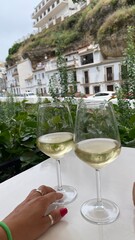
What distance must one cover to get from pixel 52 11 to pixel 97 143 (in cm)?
312

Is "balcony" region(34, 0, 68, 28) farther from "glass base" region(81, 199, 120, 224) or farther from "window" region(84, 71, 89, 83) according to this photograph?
"glass base" region(81, 199, 120, 224)

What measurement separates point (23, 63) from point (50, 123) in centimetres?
318

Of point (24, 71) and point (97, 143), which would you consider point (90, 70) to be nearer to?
point (24, 71)

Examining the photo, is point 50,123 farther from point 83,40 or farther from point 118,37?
point 83,40

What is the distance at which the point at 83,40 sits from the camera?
2.38m

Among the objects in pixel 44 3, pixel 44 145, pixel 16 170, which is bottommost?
pixel 16 170

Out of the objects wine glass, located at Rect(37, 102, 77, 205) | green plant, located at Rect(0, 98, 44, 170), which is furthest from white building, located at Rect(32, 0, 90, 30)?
wine glass, located at Rect(37, 102, 77, 205)

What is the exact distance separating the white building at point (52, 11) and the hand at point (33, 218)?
7.88ft

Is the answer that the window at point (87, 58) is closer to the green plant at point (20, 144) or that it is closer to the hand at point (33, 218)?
the green plant at point (20, 144)

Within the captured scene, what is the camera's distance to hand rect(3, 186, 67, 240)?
245mm

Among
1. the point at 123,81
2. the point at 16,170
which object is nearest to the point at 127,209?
the point at 16,170

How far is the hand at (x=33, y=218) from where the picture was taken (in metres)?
0.25

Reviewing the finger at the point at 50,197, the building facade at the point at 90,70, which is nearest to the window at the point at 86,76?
the building facade at the point at 90,70

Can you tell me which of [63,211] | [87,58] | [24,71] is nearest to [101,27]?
[87,58]
